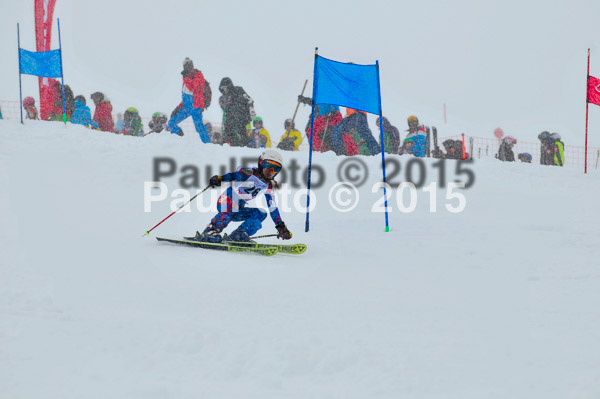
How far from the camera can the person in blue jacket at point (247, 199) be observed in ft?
20.1

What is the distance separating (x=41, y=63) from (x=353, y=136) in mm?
6958

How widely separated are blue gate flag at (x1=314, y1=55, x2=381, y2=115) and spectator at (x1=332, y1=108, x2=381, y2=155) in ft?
13.5

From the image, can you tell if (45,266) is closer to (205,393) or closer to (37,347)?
(37,347)

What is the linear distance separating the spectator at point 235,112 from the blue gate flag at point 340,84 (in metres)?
4.68

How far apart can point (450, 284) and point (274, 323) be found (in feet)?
6.61

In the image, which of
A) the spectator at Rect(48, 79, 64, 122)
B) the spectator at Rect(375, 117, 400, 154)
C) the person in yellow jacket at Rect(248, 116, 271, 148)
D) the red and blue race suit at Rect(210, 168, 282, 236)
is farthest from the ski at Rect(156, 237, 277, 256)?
the spectator at Rect(48, 79, 64, 122)

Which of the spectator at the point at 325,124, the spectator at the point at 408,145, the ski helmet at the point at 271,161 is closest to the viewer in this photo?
the ski helmet at the point at 271,161

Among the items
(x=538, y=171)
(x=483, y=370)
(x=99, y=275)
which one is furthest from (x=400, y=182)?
(x=483, y=370)

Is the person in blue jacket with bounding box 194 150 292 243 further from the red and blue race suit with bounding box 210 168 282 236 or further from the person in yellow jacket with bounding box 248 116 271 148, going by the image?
the person in yellow jacket with bounding box 248 116 271 148

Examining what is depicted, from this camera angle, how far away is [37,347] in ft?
9.65

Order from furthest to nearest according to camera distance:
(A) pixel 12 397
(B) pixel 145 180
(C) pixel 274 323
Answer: (B) pixel 145 180 < (C) pixel 274 323 < (A) pixel 12 397

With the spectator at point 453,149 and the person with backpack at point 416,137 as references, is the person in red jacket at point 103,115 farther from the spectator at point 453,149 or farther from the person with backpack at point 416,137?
the spectator at point 453,149

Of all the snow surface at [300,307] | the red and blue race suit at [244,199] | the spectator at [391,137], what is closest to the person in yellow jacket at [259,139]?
the spectator at [391,137]

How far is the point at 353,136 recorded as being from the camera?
12.2 meters
